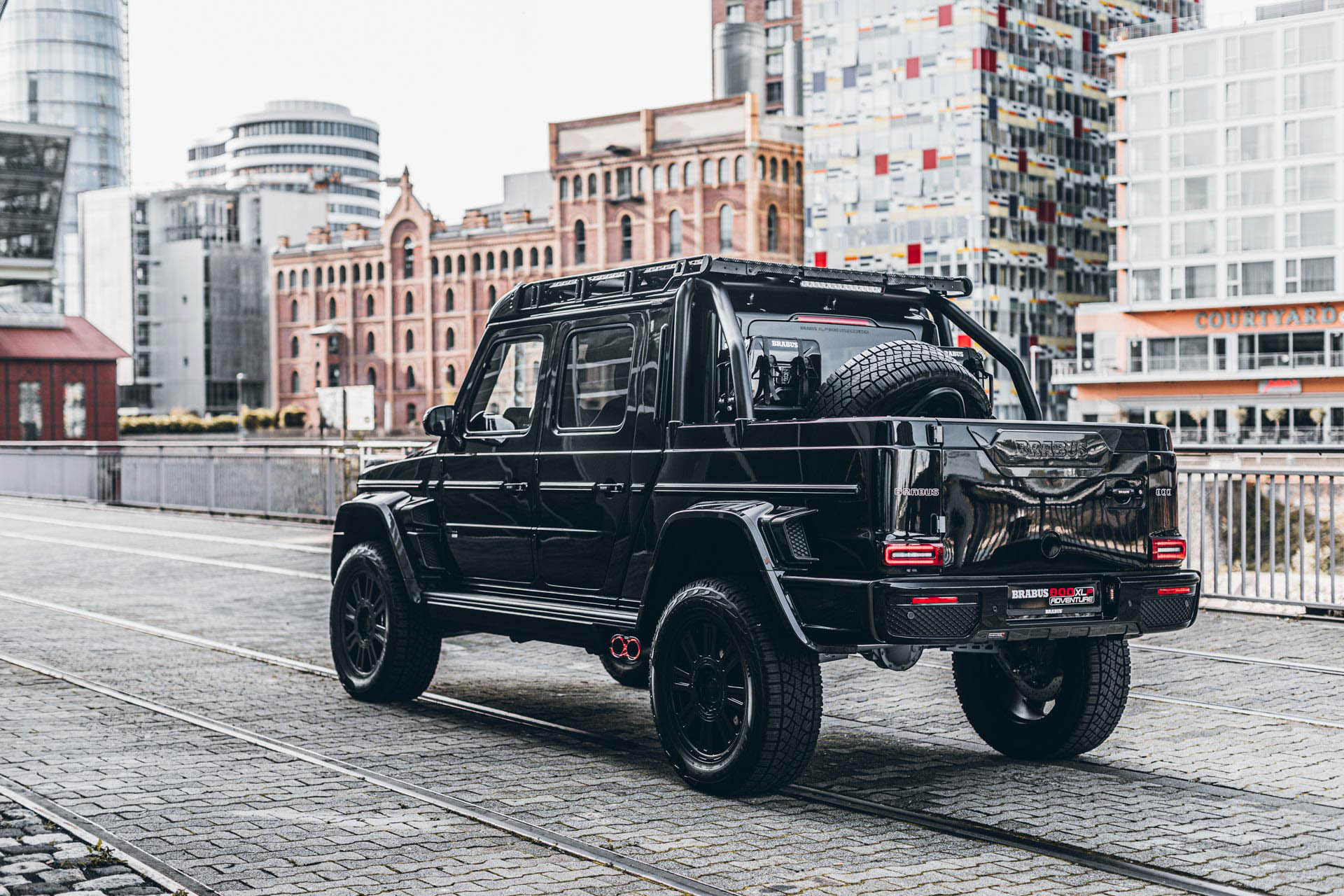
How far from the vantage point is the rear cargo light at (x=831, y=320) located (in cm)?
758

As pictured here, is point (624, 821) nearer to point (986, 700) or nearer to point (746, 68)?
point (986, 700)

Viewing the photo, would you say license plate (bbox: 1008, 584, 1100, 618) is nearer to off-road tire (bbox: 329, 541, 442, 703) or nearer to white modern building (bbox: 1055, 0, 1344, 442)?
off-road tire (bbox: 329, 541, 442, 703)

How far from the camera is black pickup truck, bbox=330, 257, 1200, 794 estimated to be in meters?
6.24

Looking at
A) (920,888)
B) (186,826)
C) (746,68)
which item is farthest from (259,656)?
(746,68)

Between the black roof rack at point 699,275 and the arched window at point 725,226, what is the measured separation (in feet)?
288

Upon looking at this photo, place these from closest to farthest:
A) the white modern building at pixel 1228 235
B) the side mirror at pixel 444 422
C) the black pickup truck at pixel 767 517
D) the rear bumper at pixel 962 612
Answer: the rear bumper at pixel 962 612
the black pickup truck at pixel 767 517
the side mirror at pixel 444 422
the white modern building at pixel 1228 235

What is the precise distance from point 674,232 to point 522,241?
1387 centimetres

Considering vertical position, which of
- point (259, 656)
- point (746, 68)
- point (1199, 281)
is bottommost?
point (259, 656)

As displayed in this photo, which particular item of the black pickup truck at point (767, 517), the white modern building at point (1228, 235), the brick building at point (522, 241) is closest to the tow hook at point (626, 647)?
the black pickup truck at point (767, 517)

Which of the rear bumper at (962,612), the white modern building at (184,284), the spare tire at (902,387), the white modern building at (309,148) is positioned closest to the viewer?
the rear bumper at (962,612)

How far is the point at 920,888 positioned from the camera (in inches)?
205

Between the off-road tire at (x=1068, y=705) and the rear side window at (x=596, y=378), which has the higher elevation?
the rear side window at (x=596, y=378)

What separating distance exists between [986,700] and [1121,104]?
7772 cm

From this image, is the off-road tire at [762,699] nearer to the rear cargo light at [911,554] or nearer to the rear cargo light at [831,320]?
the rear cargo light at [911,554]
